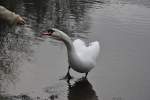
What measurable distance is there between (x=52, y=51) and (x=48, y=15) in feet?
15.3

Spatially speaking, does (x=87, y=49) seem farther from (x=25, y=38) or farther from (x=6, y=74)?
(x=25, y=38)

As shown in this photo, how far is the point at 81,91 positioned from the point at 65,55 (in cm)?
209

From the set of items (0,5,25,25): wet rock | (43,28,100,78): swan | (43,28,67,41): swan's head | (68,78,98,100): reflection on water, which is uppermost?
(0,5,25,25): wet rock

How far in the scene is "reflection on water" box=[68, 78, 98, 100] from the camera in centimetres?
869

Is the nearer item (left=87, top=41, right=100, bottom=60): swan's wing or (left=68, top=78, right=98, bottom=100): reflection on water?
(left=68, top=78, right=98, bottom=100): reflection on water

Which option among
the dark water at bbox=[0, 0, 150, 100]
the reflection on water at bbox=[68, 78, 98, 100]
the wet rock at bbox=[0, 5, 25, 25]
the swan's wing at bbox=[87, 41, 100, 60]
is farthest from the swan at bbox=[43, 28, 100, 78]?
the wet rock at bbox=[0, 5, 25, 25]

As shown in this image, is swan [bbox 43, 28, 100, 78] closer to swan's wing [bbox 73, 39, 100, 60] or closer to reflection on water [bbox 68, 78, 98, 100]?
swan's wing [bbox 73, 39, 100, 60]

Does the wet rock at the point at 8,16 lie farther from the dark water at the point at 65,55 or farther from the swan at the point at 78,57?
the dark water at the point at 65,55

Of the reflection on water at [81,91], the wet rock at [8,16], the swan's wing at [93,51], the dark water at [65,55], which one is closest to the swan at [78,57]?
the swan's wing at [93,51]

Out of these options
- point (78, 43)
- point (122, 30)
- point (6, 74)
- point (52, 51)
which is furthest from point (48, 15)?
point (6, 74)

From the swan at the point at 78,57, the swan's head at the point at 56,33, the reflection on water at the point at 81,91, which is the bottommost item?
the reflection on water at the point at 81,91

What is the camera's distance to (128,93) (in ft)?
29.9

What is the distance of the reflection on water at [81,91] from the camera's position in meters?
8.69

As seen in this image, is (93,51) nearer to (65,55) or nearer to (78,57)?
(78,57)
